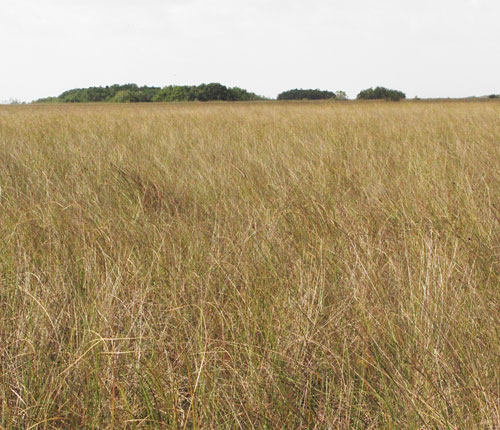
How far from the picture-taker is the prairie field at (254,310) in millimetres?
970

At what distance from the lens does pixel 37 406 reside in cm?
99

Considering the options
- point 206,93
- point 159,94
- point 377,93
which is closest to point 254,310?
point 377,93

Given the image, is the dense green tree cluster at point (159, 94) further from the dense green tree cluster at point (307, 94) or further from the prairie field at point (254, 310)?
the prairie field at point (254, 310)

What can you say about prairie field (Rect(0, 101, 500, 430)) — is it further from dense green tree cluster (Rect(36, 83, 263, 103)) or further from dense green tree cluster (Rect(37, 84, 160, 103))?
dense green tree cluster (Rect(37, 84, 160, 103))

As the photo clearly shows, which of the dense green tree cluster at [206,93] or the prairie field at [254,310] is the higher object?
the dense green tree cluster at [206,93]

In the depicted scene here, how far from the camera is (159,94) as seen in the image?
63.2 meters

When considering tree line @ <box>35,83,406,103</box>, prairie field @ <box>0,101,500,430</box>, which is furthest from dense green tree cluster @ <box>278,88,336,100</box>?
prairie field @ <box>0,101,500,430</box>

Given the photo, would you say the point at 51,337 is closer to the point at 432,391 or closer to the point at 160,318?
the point at 160,318

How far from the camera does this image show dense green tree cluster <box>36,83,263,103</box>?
49.9 metres

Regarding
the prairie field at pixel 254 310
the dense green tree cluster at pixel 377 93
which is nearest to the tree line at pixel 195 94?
the dense green tree cluster at pixel 377 93

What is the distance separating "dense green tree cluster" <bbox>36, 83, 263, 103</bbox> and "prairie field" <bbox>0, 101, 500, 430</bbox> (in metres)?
47.8

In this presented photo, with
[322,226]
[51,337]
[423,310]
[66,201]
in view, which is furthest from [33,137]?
[423,310]

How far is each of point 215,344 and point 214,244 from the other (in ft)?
1.67

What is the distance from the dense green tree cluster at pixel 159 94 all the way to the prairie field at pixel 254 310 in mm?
47750
